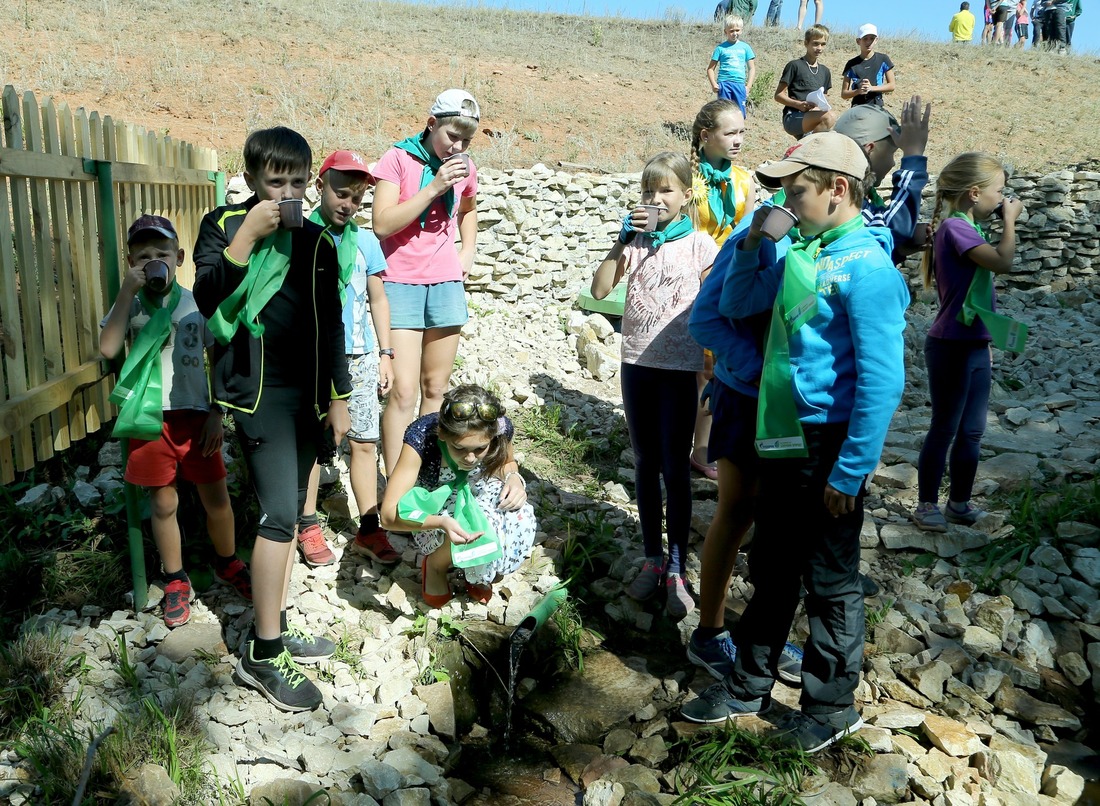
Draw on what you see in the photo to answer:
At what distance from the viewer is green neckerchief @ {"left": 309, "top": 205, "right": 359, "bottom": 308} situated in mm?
3211

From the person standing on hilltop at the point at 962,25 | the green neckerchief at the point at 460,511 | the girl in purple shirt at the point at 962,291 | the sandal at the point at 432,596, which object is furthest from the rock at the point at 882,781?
the person standing on hilltop at the point at 962,25

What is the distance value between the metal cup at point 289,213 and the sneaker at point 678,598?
7.09 feet

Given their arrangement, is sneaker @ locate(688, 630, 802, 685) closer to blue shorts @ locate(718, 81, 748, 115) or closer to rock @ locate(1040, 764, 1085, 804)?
rock @ locate(1040, 764, 1085, 804)

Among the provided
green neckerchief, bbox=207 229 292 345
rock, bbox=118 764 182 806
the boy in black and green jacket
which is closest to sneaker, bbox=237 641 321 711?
the boy in black and green jacket

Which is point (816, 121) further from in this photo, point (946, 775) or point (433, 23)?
point (433, 23)

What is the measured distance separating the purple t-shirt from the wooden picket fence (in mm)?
3774

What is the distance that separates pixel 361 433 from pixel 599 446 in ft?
7.15

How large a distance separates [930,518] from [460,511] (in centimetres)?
262

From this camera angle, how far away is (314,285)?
2895mm

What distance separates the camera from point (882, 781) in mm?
2814

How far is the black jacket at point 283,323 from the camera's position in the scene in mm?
2719

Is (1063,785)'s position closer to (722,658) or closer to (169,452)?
(722,658)

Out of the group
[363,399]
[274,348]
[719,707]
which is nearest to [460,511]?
[363,399]

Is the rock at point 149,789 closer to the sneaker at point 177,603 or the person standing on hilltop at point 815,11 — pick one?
the sneaker at point 177,603
